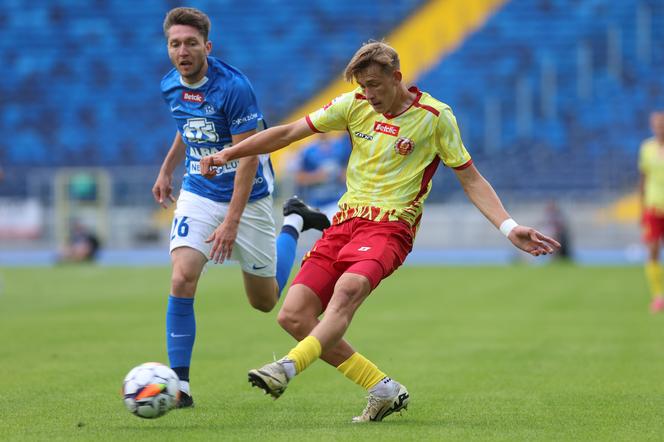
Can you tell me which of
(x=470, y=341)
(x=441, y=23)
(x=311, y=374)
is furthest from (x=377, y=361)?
(x=441, y=23)

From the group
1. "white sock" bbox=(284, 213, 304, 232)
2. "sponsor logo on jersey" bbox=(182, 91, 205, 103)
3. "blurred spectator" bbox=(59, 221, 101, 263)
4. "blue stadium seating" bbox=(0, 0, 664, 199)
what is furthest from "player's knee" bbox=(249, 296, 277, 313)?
"blue stadium seating" bbox=(0, 0, 664, 199)

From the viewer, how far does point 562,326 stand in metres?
12.5

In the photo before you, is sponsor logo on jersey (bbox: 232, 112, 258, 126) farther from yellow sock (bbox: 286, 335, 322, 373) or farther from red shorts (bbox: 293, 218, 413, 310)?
yellow sock (bbox: 286, 335, 322, 373)

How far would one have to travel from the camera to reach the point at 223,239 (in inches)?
269

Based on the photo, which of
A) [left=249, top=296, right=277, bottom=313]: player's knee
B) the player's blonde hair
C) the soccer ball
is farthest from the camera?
[left=249, top=296, right=277, bottom=313]: player's knee

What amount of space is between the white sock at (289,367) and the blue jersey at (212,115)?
201 cm

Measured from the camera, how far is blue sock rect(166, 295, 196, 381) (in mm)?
6965

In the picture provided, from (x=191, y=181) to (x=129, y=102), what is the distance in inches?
1185

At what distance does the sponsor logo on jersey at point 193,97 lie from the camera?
7117mm

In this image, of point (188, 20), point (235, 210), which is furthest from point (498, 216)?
point (188, 20)

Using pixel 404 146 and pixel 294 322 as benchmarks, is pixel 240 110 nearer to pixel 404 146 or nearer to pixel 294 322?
pixel 404 146

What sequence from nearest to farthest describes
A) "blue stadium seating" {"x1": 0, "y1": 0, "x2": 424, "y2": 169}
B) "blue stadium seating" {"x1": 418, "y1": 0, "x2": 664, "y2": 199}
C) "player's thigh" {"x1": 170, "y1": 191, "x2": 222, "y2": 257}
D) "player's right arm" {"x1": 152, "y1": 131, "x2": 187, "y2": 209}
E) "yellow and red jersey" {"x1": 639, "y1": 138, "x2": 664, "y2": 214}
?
"player's thigh" {"x1": 170, "y1": 191, "x2": 222, "y2": 257}
"player's right arm" {"x1": 152, "y1": 131, "x2": 187, "y2": 209}
"yellow and red jersey" {"x1": 639, "y1": 138, "x2": 664, "y2": 214}
"blue stadium seating" {"x1": 418, "y1": 0, "x2": 664, "y2": 199}
"blue stadium seating" {"x1": 0, "y1": 0, "x2": 424, "y2": 169}

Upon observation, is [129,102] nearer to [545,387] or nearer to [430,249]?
[430,249]

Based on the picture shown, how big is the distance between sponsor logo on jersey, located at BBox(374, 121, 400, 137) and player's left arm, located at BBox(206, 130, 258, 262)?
938mm
